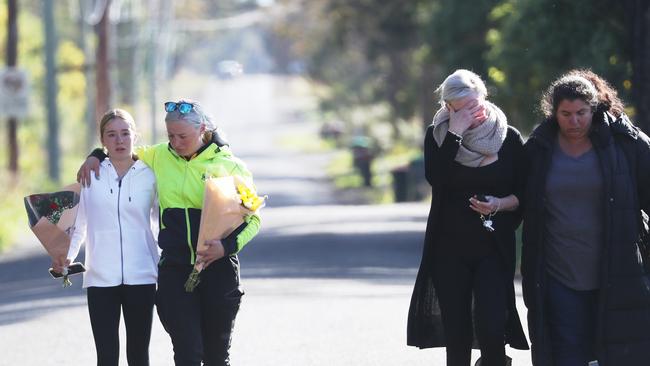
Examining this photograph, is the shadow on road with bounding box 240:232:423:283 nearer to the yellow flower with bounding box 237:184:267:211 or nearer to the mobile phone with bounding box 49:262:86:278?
the mobile phone with bounding box 49:262:86:278

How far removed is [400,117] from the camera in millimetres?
54062

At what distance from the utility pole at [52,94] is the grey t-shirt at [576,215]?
1039 inches

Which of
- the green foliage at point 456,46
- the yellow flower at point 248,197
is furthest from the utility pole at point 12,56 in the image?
the yellow flower at point 248,197

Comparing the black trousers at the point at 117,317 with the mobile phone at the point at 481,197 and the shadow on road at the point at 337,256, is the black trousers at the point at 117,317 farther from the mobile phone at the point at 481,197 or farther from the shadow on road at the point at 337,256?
the shadow on road at the point at 337,256

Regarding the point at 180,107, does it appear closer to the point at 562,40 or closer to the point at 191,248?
the point at 191,248

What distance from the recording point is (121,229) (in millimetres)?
7672

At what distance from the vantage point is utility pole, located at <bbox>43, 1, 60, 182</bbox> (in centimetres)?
3241

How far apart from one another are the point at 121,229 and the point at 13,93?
24.2 metres

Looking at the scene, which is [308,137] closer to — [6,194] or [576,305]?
[6,194]

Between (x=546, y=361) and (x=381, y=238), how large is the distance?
14717 mm

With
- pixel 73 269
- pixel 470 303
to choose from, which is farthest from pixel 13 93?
pixel 470 303

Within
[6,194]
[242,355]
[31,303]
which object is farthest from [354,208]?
[242,355]

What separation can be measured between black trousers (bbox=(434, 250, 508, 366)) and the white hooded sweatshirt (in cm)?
154

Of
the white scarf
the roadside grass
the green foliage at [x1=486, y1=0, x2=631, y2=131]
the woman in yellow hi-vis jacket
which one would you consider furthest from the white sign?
the white scarf
